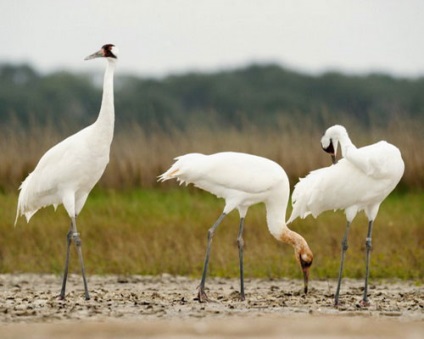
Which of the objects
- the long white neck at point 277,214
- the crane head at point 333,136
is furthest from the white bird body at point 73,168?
the crane head at point 333,136

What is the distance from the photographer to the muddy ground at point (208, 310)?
8.56 meters

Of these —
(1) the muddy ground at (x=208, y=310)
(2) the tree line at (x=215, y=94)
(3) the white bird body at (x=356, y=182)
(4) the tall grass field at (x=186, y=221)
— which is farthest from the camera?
(2) the tree line at (x=215, y=94)

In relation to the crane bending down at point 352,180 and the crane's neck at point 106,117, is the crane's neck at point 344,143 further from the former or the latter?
the crane's neck at point 106,117

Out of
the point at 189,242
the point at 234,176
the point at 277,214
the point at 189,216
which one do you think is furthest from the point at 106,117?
the point at 189,216

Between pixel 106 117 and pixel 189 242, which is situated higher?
pixel 106 117

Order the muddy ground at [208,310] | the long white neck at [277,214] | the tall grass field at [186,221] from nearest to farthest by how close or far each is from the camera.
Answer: the muddy ground at [208,310] < the long white neck at [277,214] < the tall grass field at [186,221]

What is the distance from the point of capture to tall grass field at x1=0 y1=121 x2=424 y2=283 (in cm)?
1346

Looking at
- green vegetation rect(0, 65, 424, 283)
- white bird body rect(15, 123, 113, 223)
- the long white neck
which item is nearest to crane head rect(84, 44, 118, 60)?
white bird body rect(15, 123, 113, 223)

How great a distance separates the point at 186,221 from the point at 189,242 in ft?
3.69

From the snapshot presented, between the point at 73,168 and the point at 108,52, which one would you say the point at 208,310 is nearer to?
the point at 73,168

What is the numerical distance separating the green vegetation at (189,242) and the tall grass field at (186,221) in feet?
0.05

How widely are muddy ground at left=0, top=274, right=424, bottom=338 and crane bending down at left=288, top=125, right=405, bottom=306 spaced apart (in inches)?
24.0

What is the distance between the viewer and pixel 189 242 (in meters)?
14.6

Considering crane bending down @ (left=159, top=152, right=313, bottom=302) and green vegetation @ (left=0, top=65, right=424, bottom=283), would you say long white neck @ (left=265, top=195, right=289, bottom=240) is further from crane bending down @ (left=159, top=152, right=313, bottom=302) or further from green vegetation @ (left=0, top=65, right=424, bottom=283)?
green vegetation @ (left=0, top=65, right=424, bottom=283)
